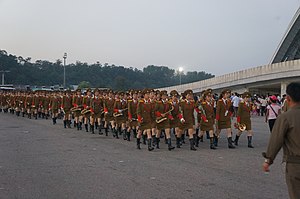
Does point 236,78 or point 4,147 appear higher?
point 236,78

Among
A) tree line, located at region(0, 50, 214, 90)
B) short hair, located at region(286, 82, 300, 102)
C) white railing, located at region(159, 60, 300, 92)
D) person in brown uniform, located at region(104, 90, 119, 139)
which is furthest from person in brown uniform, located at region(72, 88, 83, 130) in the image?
tree line, located at region(0, 50, 214, 90)

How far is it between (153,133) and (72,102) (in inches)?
327

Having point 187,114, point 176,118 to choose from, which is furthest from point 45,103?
point 187,114

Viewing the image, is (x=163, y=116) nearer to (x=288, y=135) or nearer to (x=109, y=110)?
(x=109, y=110)

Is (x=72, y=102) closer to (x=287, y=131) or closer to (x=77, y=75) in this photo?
(x=287, y=131)

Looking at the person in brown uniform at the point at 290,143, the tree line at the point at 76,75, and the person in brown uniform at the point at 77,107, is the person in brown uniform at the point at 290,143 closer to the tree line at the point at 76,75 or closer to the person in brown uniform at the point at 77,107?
the person in brown uniform at the point at 77,107

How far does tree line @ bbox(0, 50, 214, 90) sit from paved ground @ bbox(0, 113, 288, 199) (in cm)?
7450

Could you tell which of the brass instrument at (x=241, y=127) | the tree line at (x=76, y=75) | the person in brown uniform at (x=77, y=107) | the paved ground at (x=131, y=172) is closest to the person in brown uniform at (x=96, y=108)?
the person in brown uniform at (x=77, y=107)

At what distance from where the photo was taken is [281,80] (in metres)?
48.0

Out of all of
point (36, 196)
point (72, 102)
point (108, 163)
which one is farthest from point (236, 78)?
point (36, 196)

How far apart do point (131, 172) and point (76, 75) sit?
102m

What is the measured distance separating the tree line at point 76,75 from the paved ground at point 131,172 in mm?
74503

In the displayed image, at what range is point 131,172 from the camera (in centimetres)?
919

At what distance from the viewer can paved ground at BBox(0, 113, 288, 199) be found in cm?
733
